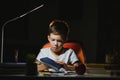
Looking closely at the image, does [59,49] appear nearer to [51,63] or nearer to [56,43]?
[56,43]

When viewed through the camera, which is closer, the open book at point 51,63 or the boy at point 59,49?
the open book at point 51,63

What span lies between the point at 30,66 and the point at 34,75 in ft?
0.41

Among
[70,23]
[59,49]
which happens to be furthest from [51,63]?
[70,23]

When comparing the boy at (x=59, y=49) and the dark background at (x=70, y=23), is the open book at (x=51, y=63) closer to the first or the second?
the boy at (x=59, y=49)

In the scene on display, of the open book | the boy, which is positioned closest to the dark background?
the boy

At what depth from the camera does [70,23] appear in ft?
21.2

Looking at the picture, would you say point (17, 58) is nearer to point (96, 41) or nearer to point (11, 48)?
point (11, 48)

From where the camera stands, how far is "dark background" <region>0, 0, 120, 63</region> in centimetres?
648

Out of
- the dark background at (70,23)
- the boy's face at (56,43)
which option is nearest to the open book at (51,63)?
the boy's face at (56,43)

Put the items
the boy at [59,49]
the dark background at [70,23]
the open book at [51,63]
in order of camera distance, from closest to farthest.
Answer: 1. the open book at [51,63]
2. the boy at [59,49]
3. the dark background at [70,23]

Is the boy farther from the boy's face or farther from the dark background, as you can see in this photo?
the dark background

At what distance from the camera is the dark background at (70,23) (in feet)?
21.3

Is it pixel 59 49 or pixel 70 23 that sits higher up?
pixel 70 23

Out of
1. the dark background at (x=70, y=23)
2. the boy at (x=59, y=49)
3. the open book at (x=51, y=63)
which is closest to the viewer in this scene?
the open book at (x=51, y=63)
